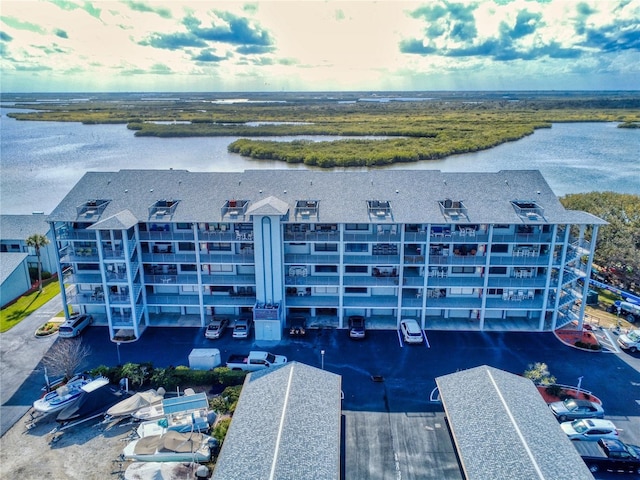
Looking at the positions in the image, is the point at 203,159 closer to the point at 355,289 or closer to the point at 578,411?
the point at 355,289

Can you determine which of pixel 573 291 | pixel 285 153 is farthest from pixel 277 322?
pixel 285 153

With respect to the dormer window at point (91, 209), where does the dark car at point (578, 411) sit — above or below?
below

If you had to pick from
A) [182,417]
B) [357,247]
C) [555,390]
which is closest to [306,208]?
Result: [357,247]

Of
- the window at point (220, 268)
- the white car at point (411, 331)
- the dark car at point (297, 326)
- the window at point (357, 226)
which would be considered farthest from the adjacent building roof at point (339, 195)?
the dark car at point (297, 326)

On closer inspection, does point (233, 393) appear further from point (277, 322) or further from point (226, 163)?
point (226, 163)

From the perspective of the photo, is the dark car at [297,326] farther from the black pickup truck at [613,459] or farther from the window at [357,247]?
the black pickup truck at [613,459]

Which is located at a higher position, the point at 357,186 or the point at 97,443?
the point at 357,186
